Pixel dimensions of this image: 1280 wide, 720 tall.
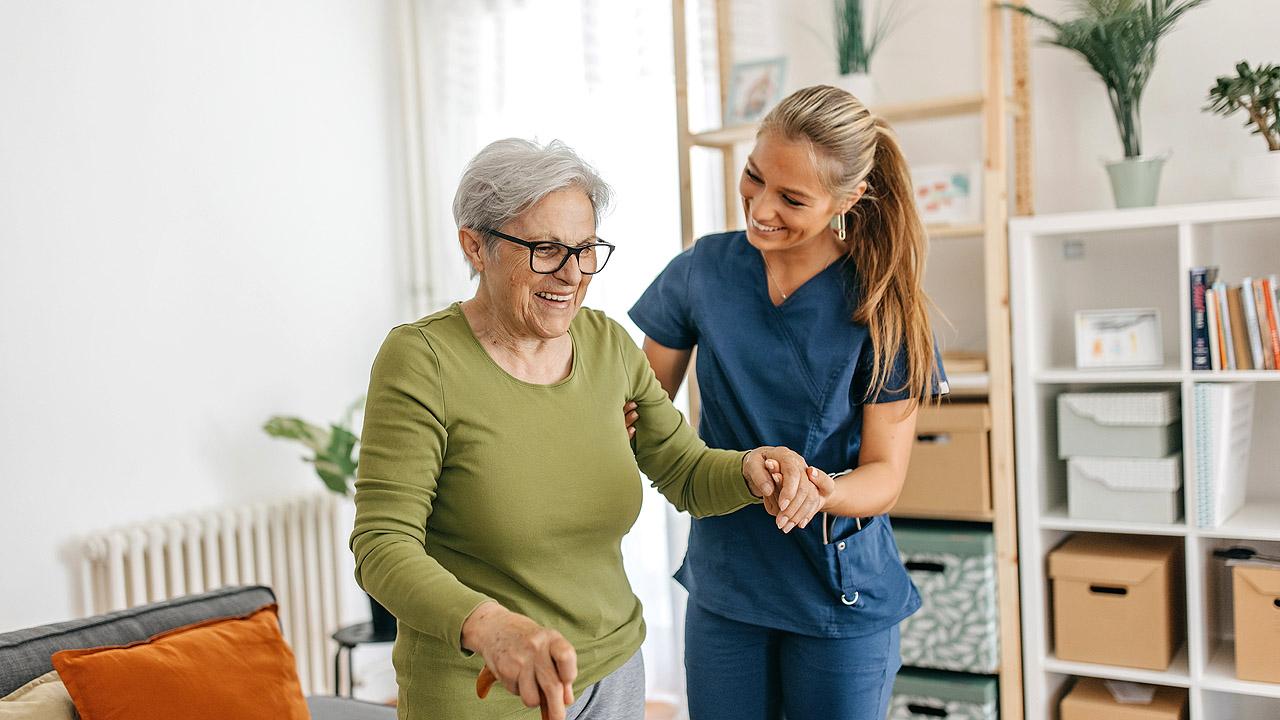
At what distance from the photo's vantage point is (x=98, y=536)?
114 inches

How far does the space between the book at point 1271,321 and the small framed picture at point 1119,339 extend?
25cm

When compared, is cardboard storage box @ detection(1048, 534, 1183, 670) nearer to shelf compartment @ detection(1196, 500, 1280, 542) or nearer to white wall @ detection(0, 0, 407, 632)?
shelf compartment @ detection(1196, 500, 1280, 542)

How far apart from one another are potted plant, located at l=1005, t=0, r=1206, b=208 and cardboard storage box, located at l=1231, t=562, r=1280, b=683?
0.89m

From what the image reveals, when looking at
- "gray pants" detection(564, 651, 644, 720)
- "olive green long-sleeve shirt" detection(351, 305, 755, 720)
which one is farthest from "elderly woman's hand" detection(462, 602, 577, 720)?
"gray pants" detection(564, 651, 644, 720)

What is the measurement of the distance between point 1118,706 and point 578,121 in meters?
2.34

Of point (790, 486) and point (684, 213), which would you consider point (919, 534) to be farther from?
point (790, 486)

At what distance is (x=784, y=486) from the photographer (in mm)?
1507

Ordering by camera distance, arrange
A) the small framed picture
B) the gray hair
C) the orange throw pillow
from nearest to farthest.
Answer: the gray hair, the orange throw pillow, the small framed picture

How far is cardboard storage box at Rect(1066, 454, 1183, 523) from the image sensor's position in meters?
2.62

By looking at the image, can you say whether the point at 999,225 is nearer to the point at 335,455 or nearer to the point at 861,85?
the point at 861,85

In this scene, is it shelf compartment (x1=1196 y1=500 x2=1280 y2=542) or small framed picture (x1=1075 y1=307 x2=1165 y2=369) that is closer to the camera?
shelf compartment (x1=1196 y1=500 x2=1280 y2=542)

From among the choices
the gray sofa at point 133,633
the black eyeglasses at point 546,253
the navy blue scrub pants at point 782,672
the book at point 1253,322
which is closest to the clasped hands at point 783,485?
the black eyeglasses at point 546,253

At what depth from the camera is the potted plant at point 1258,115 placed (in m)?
2.51

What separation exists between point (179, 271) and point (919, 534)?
2157 mm
